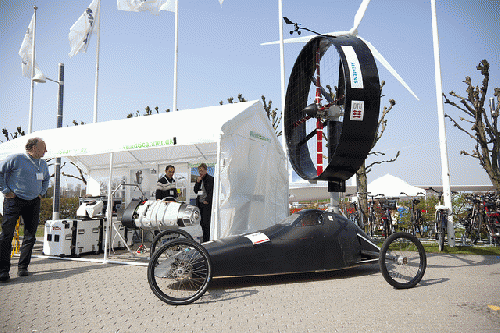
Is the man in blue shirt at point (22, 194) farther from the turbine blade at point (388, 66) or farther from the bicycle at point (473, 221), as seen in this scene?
the bicycle at point (473, 221)

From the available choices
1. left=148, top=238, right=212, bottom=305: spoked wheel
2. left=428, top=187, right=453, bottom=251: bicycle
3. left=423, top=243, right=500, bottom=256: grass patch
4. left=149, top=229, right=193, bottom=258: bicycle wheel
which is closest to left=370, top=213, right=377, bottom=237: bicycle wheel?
left=423, top=243, right=500, bottom=256: grass patch

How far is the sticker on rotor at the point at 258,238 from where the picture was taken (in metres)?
4.48

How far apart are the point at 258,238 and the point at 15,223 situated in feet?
11.8

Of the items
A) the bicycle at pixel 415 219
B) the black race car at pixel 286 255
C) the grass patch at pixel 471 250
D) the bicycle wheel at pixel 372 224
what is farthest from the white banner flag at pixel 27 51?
the grass patch at pixel 471 250

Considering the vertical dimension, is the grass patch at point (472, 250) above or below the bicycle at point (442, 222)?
below

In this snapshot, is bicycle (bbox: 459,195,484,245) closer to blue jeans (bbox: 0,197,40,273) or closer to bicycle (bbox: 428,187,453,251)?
bicycle (bbox: 428,187,453,251)

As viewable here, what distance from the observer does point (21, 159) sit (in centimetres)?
538

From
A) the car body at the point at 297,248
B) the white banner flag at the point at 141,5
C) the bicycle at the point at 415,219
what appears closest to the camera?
the car body at the point at 297,248

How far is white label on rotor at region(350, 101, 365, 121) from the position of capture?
4675 millimetres

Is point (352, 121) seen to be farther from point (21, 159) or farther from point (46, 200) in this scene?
point (46, 200)

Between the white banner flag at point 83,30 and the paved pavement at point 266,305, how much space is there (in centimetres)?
848

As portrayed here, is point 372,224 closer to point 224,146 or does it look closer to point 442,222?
point 442,222

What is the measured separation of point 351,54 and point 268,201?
3.81 m

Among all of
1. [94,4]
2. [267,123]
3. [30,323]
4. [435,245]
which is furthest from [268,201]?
[94,4]
